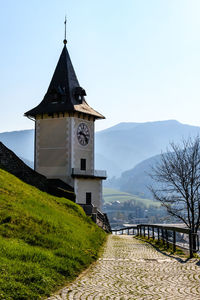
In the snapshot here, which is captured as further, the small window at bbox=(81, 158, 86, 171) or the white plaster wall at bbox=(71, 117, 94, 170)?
the small window at bbox=(81, 158, 86, 171)

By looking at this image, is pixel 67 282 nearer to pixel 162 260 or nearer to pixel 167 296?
pixel 167 296

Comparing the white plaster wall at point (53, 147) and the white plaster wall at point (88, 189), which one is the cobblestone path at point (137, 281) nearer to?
the white plaster wall at point (88, 189)

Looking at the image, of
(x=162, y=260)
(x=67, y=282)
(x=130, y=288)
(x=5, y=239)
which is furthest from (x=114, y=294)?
(x=162, y=260)

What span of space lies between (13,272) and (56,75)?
38306 millimetres

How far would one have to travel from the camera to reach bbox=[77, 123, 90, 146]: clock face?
40531mm

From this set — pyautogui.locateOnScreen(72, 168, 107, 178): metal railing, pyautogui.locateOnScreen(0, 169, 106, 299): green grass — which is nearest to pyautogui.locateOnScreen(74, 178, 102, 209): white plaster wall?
pyautogui.locateOnScreen(72, 168, 107, 178): metal railing

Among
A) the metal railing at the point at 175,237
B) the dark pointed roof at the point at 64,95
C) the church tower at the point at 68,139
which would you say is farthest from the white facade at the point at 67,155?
the metal railing at the point at 175,237

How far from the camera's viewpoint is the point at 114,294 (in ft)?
23.0

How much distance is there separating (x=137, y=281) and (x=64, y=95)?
34.4 meters

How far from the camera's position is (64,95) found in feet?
135

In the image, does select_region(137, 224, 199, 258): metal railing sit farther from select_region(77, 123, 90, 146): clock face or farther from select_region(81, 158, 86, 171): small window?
select_region(77, 123, 90, 146): clock face

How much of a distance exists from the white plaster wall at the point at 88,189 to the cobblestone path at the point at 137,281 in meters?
27.3

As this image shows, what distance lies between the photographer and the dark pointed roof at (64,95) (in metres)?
40.5

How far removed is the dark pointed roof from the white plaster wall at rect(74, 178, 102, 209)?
24.1 feet
